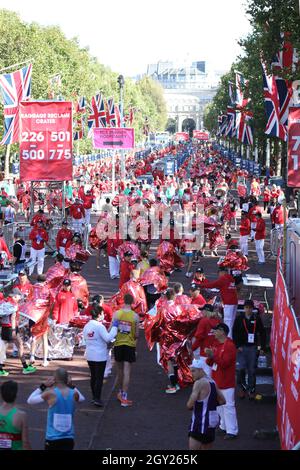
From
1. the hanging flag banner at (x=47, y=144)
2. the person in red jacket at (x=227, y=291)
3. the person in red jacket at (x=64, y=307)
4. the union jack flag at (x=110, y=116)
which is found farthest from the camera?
the union jack flag at (x=110, y=116)

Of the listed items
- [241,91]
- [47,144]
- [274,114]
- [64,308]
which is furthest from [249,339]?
[241,91]

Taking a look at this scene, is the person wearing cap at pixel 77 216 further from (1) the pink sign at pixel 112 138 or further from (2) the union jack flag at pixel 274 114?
(1) the pink sign at pixel 112 138

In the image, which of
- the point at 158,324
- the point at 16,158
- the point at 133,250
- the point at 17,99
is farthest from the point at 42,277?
the point at 16,158

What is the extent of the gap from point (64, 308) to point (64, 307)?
0.6 inches

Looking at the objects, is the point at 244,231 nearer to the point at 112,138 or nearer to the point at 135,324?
the point at 135,324

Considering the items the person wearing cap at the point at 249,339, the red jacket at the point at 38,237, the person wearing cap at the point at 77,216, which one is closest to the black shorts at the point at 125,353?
the person wearing cap at the point at 249,339

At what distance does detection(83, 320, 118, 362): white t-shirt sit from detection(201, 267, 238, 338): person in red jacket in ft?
11.2

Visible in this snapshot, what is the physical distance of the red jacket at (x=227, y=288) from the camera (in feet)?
47.9

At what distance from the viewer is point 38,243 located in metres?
21.8

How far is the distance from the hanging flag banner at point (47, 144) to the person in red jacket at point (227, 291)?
28.0ft

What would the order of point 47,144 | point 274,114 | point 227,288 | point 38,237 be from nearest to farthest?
point 227,288
point 274,114
point 38,237
point 47,144

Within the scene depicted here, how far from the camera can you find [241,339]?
11.9 m

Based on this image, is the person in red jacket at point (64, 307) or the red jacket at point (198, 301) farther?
the person in red jacket at point (64, 307)

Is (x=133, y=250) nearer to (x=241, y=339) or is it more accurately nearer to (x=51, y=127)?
(x=51, y=127)
